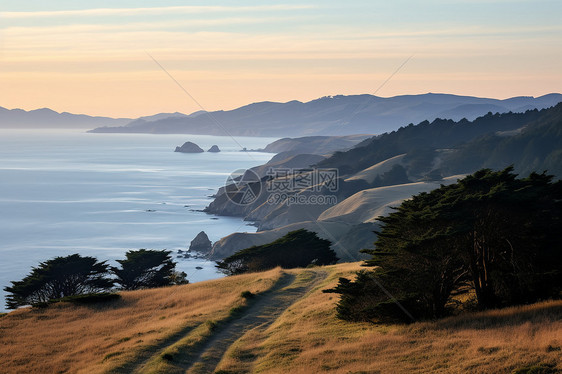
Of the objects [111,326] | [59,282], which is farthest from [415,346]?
[59,282]

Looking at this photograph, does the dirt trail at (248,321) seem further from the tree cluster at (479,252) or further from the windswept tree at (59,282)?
the windswept tree at (59,282)

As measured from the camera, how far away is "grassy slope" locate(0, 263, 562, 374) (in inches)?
768

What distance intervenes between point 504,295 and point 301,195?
145938 mm

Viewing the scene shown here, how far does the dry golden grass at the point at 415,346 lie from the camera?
1830 centimetres

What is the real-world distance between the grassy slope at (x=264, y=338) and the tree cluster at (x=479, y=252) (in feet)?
4.34

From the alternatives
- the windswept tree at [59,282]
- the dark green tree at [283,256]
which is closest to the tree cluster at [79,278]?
the windswept tree at [59,282]

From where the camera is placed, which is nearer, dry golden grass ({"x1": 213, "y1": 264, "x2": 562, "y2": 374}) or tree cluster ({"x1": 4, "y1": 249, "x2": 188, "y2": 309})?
dry golden grass ({"x1": 213, "y1": 264, "x2": 562, "y2": 374})

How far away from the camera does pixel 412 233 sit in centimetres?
2556

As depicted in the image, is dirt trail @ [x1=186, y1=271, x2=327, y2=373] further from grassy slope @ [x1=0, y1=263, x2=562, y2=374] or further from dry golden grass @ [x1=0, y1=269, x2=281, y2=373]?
dry golden grass @ [x1=0, y1=269, x2=281, y2=373]

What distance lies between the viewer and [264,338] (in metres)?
26.1

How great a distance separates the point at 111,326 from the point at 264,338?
37.4 feet

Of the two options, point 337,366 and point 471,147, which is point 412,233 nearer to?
point 337,366

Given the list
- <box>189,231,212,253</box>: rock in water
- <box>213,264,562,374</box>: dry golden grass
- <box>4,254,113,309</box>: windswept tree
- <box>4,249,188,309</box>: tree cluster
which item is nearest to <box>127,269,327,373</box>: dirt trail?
<box>213,264,562,374</box>: dry golden grass

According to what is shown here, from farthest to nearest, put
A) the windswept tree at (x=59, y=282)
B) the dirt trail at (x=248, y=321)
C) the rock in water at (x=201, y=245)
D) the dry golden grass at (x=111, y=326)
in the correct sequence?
the rock in water at (x=201, y=245) → the windswept tree at (x=59, y=282) → the dry golden grass at (x=111, y=326) → the dirt trail at (x=248, y=321)
